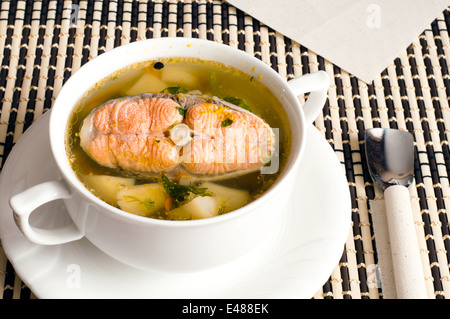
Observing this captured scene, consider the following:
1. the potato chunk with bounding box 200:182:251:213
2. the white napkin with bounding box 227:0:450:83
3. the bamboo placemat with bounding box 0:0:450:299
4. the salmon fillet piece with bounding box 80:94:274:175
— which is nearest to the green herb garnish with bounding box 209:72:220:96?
the salmon fillet piece with bounding box 80:94:274:175

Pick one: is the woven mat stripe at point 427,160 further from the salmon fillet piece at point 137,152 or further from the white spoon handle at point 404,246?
the salmon fillet piece at point 137,152

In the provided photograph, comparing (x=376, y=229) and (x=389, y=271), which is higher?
(x=376, y=229)

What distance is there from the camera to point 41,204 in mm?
881

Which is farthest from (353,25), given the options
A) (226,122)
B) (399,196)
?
(226,122)

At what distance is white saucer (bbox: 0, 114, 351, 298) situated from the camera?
37.5 inches

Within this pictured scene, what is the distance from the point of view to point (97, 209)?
2.74 feet

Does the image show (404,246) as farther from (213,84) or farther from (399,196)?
(213,84)

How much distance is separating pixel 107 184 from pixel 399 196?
64 cm

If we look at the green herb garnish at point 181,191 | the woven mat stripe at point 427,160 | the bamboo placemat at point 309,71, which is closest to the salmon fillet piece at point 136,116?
the green herb garnish at point 181,191

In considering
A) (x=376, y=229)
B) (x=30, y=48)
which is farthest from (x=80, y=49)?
(x=376, y=229)

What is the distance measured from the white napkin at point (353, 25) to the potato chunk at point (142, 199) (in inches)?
30.3
